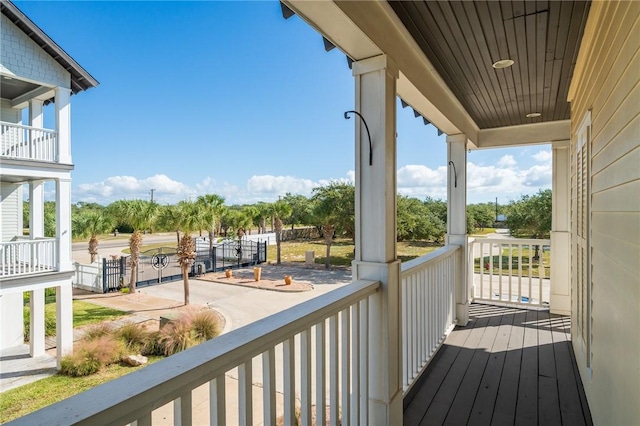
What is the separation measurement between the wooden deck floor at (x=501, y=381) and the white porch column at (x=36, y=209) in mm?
2949

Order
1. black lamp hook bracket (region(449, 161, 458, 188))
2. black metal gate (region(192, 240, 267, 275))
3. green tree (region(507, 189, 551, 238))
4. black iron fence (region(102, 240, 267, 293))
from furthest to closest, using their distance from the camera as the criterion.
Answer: black metal gate (region(192, 240, 267, 275)), green tree (region(507, 189, 551, 238)), black iron fence (region(102, 240, 267, 293)), black lamp hook bracket (region(449, 161, 458, 188))

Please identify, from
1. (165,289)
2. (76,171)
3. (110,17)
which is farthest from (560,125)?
(165,289)

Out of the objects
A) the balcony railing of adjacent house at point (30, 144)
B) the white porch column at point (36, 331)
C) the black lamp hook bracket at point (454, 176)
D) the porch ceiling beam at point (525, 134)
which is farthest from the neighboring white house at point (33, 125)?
the porch ceiling beam at point (525, 134)

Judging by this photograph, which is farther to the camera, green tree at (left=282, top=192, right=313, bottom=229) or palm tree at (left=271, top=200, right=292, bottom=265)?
palm tree at (left=271, top=200, right=292, bottom=265)

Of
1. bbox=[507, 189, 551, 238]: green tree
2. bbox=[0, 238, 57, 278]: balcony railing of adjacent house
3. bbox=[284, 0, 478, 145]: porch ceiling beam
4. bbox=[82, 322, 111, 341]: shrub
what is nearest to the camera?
bbox=[284, 0, 478, 145]: porch ceiling beam

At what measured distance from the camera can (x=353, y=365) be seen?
1.50 meters

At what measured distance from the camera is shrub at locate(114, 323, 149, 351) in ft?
14.0

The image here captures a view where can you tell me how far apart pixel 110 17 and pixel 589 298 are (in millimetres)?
3908

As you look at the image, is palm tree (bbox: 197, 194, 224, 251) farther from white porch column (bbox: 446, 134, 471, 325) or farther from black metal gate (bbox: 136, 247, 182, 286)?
white porch column (bbox: 446, 134, 471, 325)

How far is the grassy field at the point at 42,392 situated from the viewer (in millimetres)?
2820

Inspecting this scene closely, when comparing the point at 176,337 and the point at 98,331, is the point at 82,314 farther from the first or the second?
the point at 176,337

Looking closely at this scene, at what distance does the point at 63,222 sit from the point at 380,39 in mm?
2697

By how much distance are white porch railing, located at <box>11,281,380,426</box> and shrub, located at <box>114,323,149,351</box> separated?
385 cm

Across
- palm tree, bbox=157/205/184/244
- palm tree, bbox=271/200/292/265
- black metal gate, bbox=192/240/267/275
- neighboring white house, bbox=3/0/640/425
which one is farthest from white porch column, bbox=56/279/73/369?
palm tree, bbox=271/200/292/265
